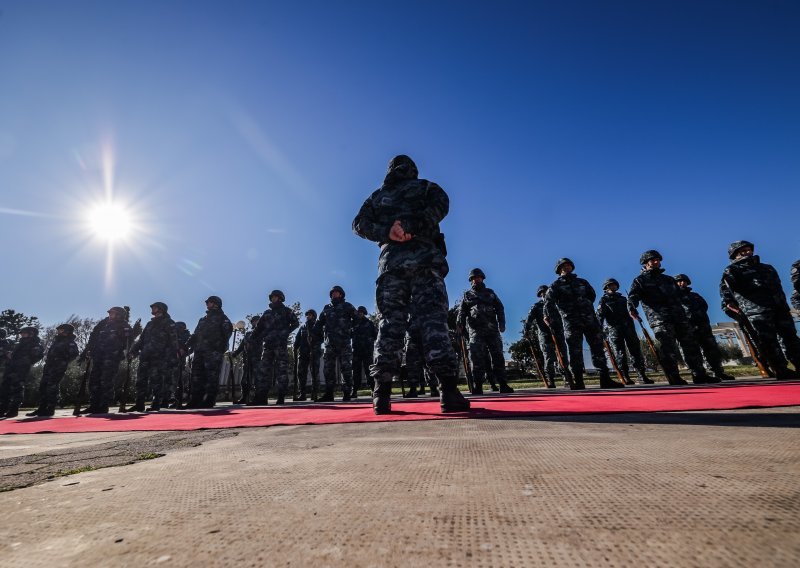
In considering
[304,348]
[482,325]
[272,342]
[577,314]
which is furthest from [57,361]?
[577,314]

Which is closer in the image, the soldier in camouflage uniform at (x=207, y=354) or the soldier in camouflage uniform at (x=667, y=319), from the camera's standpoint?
the soldier in camouflage uniform at (x=667, y=319)

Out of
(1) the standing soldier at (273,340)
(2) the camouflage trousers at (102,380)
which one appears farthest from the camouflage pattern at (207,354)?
(2) the camouflage trousers at (102,380)

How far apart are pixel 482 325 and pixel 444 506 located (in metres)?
6.67

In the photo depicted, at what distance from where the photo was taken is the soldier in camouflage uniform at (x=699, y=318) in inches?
293

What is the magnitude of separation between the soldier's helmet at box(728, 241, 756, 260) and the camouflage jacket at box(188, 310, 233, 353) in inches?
385

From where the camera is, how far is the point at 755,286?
217 inches

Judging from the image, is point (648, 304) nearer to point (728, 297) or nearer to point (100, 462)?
point (728, 297)

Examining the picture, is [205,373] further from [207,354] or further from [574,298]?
[574,298]

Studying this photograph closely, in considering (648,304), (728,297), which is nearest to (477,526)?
(648,304)

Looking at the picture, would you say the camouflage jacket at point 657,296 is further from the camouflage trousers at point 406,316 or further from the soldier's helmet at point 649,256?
the camouflage trousers at point 406,316

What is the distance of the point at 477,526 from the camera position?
61 cm

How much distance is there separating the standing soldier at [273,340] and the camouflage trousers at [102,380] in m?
3.15

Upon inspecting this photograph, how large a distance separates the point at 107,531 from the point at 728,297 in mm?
8946

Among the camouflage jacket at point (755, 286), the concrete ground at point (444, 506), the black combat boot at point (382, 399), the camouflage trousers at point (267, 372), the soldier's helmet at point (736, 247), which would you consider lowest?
the concrete ground at point (444, 506)
